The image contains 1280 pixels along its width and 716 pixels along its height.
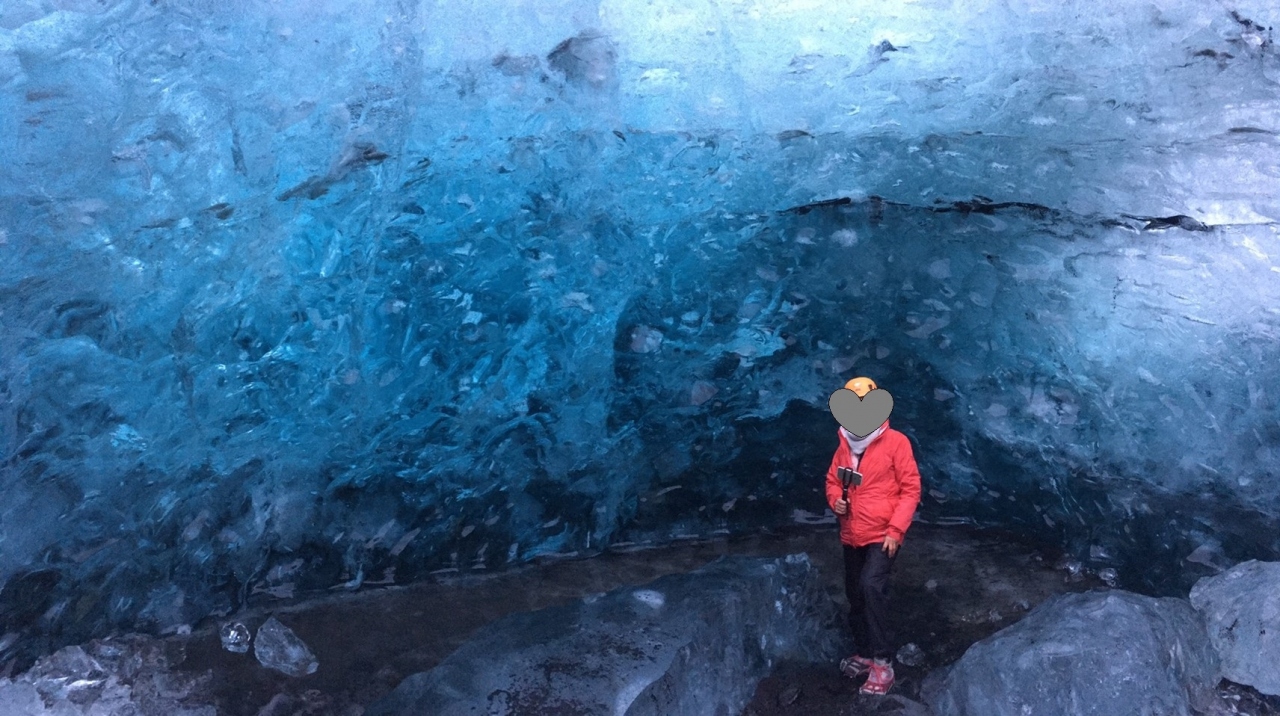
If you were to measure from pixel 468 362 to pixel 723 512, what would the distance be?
156 centimetres

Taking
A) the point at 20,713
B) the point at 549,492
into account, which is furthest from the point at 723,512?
the point at 20,713

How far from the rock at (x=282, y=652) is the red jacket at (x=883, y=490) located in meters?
2.31

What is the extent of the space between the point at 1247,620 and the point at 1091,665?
768 mm

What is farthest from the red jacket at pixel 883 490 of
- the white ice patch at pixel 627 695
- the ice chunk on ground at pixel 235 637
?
the ice chunk on ground at pixel 235 637

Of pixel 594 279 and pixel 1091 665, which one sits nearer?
pixel 1091 665

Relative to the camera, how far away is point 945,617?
4301 millimetres

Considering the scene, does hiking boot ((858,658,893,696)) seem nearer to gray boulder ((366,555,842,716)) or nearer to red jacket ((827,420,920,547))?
gray boulder ((366,555,842,716))

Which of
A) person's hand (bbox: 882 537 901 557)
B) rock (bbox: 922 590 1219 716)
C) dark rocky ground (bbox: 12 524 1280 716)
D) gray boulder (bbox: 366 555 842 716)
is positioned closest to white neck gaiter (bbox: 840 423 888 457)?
person's hand (bbox: 882 537 901 557)

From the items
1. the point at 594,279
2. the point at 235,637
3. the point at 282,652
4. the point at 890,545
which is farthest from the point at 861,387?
the point at 235,637

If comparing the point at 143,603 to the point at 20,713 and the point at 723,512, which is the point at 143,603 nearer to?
the point at 20,713

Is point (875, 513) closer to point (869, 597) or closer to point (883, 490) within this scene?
point (883, 490)

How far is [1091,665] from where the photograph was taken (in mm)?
3359

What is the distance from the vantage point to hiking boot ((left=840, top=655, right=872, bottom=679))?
152 inches

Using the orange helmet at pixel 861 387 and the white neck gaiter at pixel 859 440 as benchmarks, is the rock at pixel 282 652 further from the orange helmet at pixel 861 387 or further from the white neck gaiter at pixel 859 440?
the orange helmet at pixel 861 387
